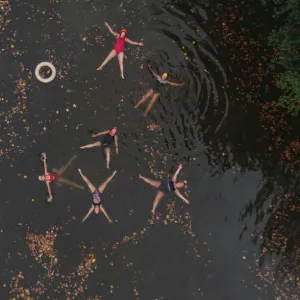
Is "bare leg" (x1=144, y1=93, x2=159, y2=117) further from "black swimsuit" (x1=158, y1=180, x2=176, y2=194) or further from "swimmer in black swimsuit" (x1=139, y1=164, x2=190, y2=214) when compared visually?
"black swimsuit" (x1=158, y1=180, x2=176, y2=194)

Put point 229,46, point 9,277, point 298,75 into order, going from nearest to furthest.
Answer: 1. point 298,75
2. point 9,277
3. point 229,46

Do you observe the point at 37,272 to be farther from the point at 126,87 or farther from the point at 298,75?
the point at 298,75

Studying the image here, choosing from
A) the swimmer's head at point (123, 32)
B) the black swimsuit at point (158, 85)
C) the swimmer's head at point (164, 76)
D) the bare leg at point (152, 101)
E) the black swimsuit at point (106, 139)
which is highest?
the swimmer's head at point (123, 32)

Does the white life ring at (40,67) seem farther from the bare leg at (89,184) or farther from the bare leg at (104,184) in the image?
the bare leg at (104,184)

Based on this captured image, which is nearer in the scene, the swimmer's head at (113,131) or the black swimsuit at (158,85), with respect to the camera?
the swimmer's head at (113,131)

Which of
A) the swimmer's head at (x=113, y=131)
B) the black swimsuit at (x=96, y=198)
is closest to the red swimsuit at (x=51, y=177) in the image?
the black swimsuit at (x=96, y=198)

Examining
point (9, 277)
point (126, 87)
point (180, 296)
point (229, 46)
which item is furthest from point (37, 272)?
point (229, 46)

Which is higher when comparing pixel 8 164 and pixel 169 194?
pixel 169 194

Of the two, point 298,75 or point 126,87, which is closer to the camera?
point 298,75
